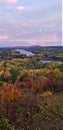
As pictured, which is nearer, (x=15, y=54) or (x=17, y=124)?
(x=17, y=124)

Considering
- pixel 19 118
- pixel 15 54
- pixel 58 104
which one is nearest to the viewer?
pixel 19 118

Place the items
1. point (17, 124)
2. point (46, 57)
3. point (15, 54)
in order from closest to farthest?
point (17, 124) < point (46, 57) < point (15, 54)

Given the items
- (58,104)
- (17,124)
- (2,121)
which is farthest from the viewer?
(58,104)

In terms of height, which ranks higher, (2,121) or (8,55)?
(2,121)

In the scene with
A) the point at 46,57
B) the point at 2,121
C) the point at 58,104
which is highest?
the point at 2,121

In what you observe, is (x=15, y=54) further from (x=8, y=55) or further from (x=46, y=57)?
(x=46, y=57)

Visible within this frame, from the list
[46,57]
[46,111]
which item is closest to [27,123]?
[46,111]

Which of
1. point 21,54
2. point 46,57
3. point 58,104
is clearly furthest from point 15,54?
point 58,104

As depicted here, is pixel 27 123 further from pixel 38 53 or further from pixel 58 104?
pixel 38 53

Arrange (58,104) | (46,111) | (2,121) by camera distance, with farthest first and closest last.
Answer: (58,104)
(46,111)
(2,121)
